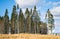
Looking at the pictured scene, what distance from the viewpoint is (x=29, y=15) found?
73.1m

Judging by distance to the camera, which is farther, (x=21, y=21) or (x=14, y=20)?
(x=21, y=21)

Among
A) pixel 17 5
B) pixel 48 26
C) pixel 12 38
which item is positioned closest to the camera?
pixel 12 38

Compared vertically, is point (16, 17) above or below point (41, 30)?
above

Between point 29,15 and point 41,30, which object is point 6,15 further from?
point 41,30

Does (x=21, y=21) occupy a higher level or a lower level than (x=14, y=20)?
lower

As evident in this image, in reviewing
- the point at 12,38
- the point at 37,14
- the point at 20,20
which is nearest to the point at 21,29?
the point at 20,20

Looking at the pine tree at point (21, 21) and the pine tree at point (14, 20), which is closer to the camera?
the pine tree at point (14, 20)

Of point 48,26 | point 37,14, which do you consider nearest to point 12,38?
point 48,26

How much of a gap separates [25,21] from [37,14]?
19.5 ft

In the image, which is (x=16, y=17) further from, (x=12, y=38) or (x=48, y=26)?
(x=12, y=38)

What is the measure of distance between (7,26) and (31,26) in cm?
889

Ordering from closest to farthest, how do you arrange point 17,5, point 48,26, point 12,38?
point 12,38
point 48,26
point 17,5

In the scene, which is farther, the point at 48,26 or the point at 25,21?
the point at 25,21

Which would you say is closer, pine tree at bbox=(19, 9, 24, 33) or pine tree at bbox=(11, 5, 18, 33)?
pine tree at bbox=(11, 5, 18, 33)
